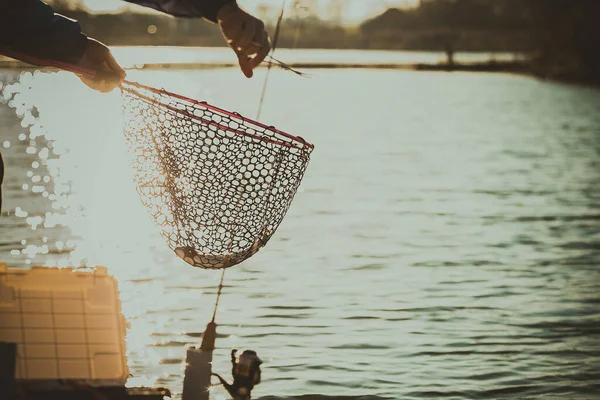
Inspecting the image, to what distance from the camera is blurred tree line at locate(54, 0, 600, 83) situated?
71562 millimetres

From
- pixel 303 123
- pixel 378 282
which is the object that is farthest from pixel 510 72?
pixel 378 282

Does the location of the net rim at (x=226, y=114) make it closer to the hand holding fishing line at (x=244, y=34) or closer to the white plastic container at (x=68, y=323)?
the hand holding fishing line at (x=244, y=34)

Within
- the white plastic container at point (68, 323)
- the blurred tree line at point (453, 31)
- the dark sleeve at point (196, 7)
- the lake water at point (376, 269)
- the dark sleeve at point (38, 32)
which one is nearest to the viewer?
the dark sleeve at point (196, 7)

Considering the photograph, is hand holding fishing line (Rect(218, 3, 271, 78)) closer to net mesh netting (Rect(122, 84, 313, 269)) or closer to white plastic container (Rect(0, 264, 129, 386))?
net mesh netting (Rect(122, 84, 313, 269))

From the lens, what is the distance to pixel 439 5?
471ft

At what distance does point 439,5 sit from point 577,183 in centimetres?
12800

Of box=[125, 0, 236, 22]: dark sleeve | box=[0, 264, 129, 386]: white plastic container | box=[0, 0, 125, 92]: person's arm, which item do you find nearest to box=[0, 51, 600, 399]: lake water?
box=[0, 264, 129, 386]: white plastic container

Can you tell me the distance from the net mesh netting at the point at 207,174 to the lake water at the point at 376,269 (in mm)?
2139

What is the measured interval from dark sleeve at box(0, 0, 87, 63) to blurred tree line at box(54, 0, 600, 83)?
100 feet

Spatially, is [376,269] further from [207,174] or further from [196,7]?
[196,7]

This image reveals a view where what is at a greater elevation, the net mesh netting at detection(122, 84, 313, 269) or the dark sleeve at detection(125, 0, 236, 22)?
the dark sleeve at detection(125, 0, 236, 22)

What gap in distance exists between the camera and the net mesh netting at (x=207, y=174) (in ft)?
14.9

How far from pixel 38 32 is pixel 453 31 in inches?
4973

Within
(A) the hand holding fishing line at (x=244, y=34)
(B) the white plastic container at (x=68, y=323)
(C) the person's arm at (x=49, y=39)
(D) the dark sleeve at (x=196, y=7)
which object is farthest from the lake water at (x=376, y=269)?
(D) the dark sleeve at (x=196, y=7)
